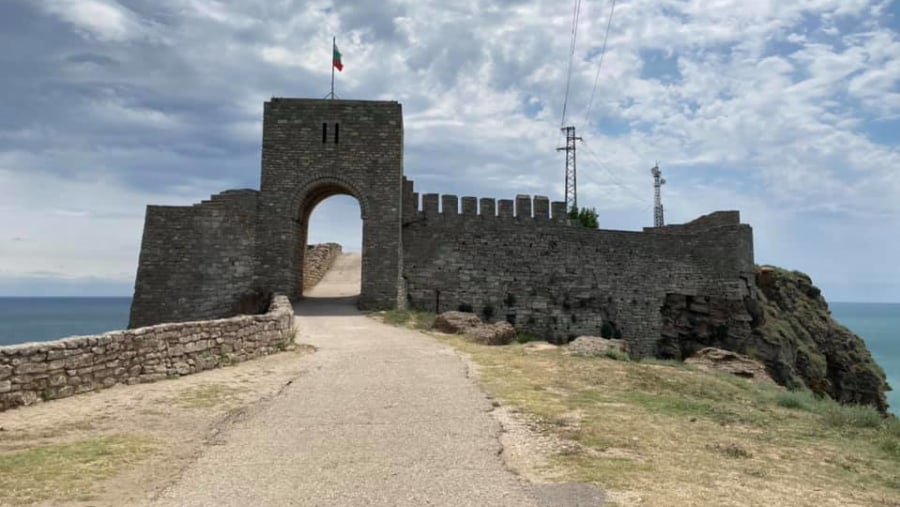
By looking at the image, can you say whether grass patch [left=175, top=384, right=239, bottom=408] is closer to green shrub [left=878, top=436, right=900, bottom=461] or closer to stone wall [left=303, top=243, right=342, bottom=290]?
green shrub [left=878, top=436, right=900, bottom=461]

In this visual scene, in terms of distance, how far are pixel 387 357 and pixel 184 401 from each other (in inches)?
176

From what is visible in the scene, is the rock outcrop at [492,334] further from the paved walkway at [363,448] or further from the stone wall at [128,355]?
the stone wall at [128,355]

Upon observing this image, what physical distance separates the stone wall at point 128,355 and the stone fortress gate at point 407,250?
25.3 feet

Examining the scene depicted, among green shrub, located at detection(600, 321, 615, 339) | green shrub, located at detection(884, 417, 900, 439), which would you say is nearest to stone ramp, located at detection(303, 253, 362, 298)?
green shrub, located at detection(600, 321, 615, 339)

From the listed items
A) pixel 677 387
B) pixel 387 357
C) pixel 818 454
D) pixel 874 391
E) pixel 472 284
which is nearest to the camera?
pixel 818 454

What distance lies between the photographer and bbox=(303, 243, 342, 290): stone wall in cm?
2639

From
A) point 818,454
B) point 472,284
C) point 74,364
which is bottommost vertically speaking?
point 818,454

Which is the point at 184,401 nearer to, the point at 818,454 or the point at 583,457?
the point at 583,457

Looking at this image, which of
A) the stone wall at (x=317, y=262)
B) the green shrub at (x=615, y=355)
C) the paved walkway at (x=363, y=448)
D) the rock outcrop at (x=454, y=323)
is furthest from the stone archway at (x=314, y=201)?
the paved walkway at (x=363, y=448)

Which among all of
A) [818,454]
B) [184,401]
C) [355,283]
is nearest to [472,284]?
[355,283]

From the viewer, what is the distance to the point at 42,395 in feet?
26.6

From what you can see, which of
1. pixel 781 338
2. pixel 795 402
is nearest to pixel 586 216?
pixel 781 338

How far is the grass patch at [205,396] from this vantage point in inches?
327

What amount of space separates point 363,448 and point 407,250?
15.9 metres
